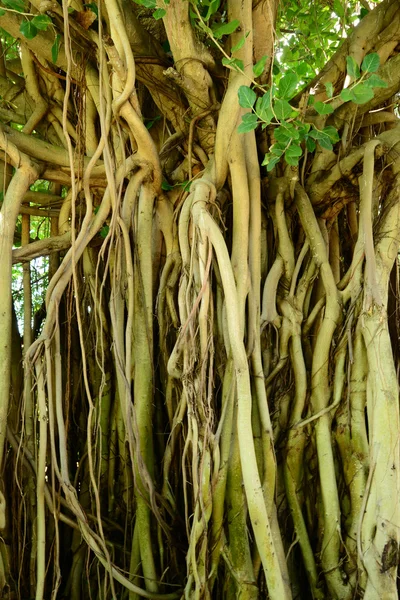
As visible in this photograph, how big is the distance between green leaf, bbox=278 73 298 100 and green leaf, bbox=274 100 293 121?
0.09ft

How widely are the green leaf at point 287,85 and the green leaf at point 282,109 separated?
0.03 meters

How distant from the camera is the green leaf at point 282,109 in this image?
176 centimetres

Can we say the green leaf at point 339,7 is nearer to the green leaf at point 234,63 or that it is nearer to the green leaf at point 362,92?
the green leaf at point 234,63

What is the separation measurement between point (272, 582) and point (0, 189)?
1710mm

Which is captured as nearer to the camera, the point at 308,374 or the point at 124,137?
the point at 308,374

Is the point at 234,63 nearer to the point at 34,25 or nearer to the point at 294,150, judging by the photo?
the point at 294,150

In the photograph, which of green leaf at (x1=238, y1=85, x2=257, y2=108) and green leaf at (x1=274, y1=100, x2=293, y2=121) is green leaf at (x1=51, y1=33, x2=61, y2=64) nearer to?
green leaf at (x1=238, y1=85, x2=257, y2=108)

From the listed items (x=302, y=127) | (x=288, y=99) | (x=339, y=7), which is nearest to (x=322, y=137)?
(x=302, y=127)

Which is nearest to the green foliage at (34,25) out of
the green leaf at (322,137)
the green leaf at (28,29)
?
the green leaf at (28,29)

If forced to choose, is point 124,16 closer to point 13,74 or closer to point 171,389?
point 13,74

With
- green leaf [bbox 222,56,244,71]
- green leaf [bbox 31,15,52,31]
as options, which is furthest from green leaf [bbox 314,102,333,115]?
green leaf [bbox 31,15,52,31]

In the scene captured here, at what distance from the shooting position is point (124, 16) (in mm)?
2160

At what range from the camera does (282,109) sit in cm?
178

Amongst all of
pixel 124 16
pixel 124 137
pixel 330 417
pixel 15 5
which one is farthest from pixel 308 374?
pixel 15 5
